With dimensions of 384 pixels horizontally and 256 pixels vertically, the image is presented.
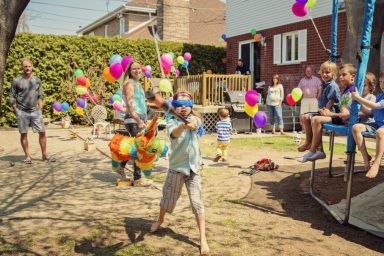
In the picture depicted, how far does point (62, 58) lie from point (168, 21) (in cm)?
950

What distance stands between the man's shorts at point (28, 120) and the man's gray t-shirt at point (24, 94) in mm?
85

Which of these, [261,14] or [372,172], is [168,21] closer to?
[261,14]

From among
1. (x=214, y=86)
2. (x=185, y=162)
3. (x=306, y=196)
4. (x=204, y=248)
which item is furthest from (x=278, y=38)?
(x=204, y=248)

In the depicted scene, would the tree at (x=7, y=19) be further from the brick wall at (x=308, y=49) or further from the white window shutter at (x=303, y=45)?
the white window shutter at (x=303, y=45)

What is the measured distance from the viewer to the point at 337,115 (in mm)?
5273

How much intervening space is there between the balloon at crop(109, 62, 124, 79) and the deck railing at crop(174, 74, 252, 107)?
5.28m

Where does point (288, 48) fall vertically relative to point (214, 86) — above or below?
above

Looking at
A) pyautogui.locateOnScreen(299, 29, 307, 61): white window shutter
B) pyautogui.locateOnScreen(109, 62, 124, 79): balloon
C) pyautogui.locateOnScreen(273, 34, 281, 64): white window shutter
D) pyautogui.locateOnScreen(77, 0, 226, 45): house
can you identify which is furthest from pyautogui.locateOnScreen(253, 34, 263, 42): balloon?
pyautogui.locateOnScreen(109, 62, 124, 79): balloon

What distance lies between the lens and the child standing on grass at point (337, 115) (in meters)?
5.19

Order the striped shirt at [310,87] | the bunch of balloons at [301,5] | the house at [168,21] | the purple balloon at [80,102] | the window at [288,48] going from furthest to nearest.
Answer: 1. the house at [168,21]
2. the window at [288,48]
3. the purple balloon at [80,102]
4. the striped shirt at [310,87]
5. the bunch of balloons at [301,5]

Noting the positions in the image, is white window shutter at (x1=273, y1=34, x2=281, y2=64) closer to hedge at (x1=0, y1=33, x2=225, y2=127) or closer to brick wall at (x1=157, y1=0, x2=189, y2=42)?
hedge at (x1=0, y1=33, x2=225, y2=127)

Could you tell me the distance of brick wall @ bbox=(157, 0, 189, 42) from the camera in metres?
25.0

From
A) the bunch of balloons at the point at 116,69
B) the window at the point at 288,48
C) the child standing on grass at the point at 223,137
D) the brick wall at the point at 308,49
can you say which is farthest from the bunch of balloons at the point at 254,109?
the window at the point at 288,48

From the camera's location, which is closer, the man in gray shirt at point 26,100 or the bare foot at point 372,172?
the bare foot at point 372,172
